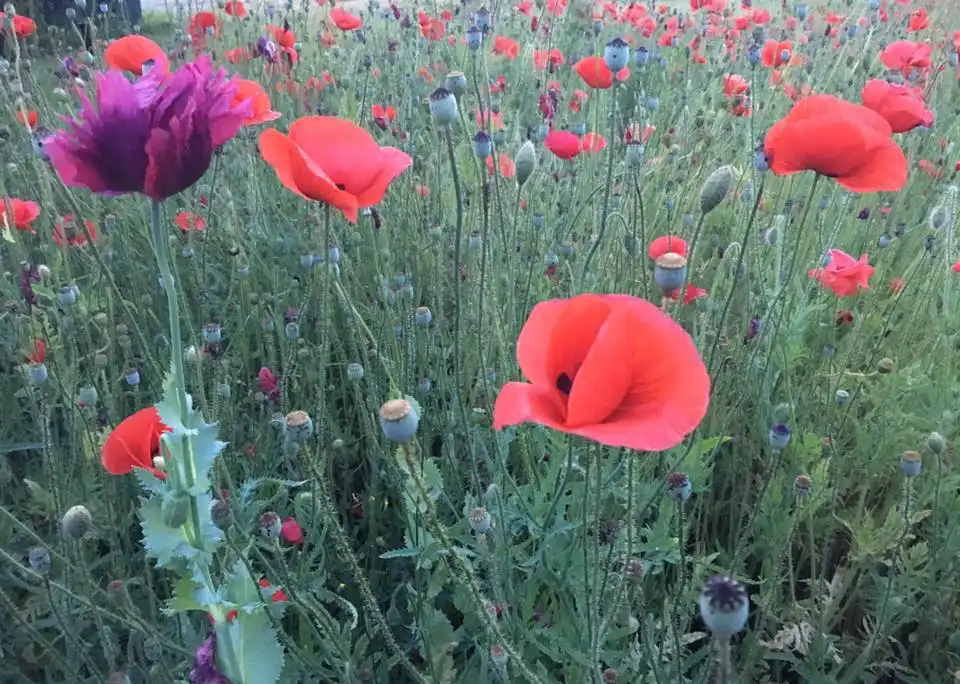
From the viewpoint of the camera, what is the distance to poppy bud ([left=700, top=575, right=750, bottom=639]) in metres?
0.65

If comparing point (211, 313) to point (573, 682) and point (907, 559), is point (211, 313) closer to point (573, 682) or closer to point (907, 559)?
point (573, 682)

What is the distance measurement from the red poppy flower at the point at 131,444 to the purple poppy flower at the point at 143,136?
0.45 metres

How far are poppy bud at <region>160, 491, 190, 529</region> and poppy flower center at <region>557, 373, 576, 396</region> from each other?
16.8 inches

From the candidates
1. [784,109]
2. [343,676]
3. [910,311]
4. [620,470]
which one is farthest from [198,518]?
[784,109]

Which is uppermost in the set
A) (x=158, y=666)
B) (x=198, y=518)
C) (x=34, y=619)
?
(x=198, y=518)

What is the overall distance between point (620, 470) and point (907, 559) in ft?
1.94

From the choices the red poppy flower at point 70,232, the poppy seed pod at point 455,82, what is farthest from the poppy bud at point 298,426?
the red poppy flower at point 70,232

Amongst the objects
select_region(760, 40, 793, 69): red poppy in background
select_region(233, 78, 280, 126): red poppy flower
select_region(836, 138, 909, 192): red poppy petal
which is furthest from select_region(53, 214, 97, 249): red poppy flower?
select_region(760, 40, 793, 69): red poppy in background

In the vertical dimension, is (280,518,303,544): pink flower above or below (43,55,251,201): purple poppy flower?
below

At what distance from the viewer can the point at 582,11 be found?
201 inches

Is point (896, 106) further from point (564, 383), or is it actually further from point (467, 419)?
point (564, 383)

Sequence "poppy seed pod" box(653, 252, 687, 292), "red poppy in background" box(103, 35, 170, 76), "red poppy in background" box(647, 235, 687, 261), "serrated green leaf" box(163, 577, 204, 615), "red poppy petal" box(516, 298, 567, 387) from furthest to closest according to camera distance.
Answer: "red poppy in background" box(103, 35, 170, 76), "red poppy in background" box(647, 235, 687, 261), "poppy seed pod" box(653, 252, 687, 292), "serrated green leaf" box(163, 577, 204, 615), "red poppy petal" box(516, 298, 567, 387)

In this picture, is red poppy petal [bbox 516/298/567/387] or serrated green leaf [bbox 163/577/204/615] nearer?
red poppy petal [bbox 516/298/567/387]

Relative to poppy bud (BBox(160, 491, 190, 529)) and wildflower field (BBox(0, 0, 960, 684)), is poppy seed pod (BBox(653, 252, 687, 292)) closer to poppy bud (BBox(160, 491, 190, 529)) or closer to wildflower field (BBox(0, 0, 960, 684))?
wildflower field (BBox(0, 0, 960, 684))
